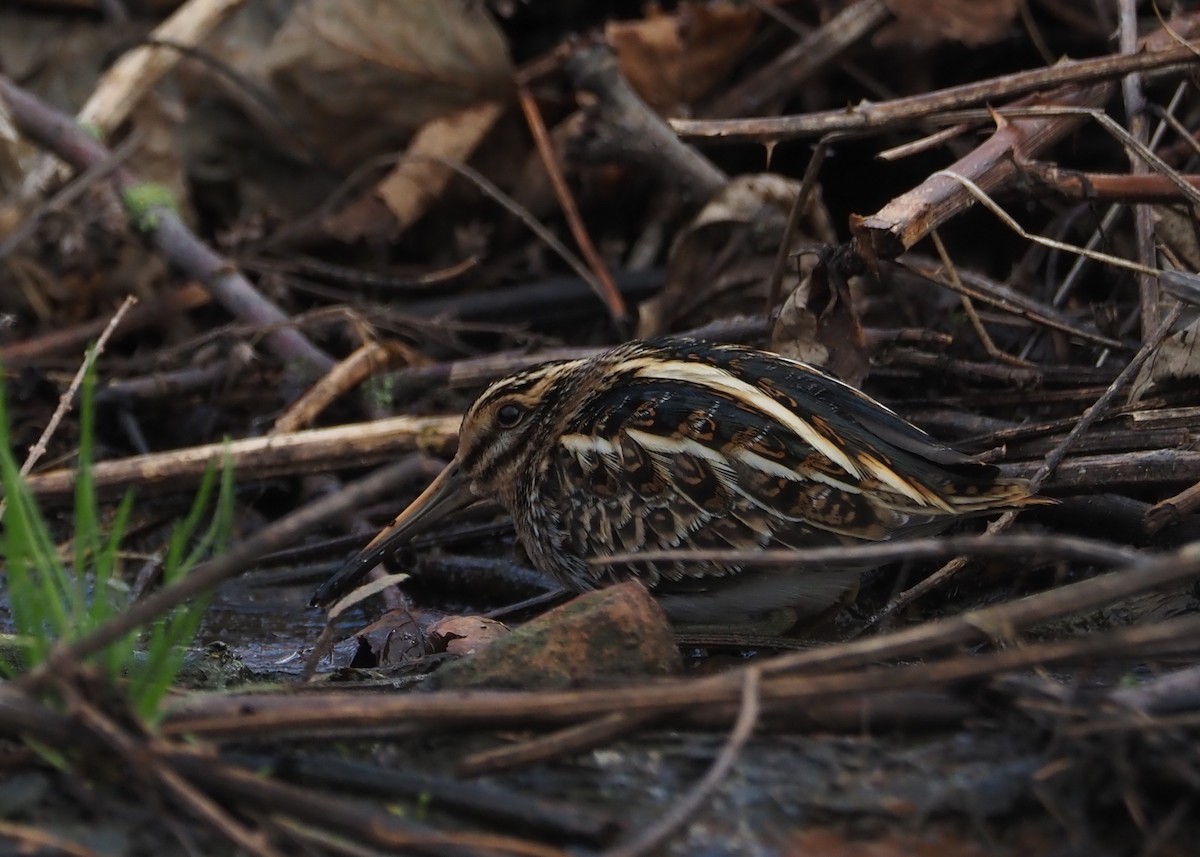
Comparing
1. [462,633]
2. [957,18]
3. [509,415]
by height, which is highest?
[957,18]

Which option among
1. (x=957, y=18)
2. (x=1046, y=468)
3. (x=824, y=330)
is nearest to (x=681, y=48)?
(x=957, y=18)

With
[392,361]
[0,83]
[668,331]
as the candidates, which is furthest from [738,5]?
[0,83]

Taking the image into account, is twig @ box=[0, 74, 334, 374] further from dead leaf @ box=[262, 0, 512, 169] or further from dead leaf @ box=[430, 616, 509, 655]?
dead leaf @ box=[430, 616, 509, 655]

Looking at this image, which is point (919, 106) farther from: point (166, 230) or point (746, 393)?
point (166, 230)

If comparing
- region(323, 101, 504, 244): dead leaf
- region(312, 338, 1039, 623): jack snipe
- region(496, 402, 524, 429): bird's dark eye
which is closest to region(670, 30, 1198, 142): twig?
region(312, 338, 1039, 623): jack snipe

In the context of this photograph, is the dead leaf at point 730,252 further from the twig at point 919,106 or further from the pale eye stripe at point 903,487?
the pale eye stripe at point 903,487

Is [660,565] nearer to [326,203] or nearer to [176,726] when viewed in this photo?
[176,726]
